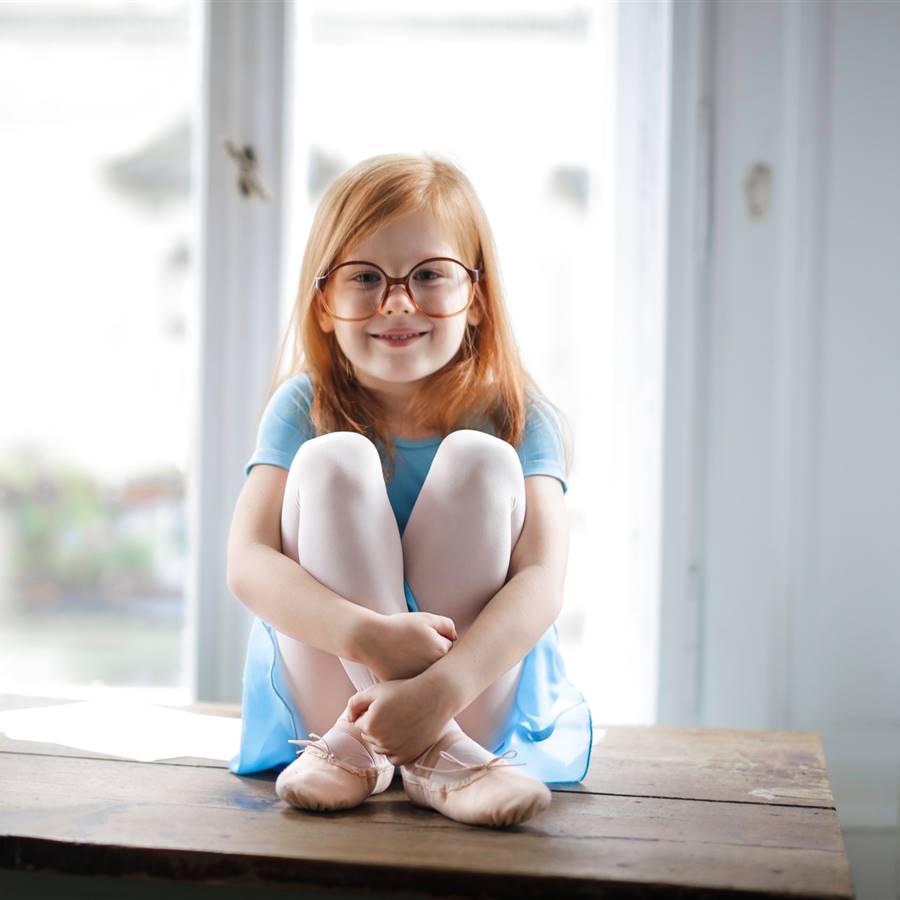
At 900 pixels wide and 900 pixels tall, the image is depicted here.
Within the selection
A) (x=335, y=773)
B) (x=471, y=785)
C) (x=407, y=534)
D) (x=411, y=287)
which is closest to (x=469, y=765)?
(x=471, y=785)

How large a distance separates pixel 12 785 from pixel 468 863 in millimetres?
490

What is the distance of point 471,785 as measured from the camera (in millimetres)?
952

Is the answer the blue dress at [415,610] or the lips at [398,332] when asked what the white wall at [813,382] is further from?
the lips at [398,332]

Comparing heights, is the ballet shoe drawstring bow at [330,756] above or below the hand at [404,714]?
below

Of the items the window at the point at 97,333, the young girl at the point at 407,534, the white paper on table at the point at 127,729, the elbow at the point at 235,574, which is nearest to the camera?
the young girl at the point at 407,534

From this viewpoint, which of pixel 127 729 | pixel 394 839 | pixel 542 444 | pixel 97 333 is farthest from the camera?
pixel 97 333

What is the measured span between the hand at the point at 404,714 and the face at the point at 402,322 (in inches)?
13.3

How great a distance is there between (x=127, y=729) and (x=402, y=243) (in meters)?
0.68

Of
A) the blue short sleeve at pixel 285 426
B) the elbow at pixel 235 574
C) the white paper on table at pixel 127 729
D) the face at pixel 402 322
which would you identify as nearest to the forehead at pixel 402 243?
the face at pixel 402 322

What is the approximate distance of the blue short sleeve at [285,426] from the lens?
3.75 ft

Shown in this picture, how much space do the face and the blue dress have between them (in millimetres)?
97

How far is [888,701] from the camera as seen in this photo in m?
1.49

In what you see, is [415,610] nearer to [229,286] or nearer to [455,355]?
[455,355]

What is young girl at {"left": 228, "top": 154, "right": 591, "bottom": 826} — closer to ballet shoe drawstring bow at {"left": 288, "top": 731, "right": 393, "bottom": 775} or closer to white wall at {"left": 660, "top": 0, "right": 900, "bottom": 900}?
ballet shoe drawstring bow at {"left": 288, "top": 731, "right": 393, "bottom": 775}
